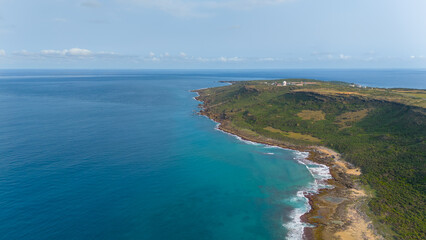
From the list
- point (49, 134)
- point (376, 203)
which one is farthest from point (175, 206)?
point (49, 134)

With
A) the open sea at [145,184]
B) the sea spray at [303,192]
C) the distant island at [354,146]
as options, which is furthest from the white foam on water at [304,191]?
the distant island at [354,146]

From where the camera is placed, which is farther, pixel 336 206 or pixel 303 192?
pixel 303 192

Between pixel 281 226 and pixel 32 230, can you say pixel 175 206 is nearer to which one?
pixel 281 226

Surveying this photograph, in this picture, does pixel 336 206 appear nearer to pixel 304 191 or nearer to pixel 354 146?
pixel 304 191

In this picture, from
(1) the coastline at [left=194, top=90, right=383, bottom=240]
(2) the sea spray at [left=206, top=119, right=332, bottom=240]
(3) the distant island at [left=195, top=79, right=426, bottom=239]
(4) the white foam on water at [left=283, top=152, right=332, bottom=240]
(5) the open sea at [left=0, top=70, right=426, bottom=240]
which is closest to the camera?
(5) the open sea at [left=0, top=70, right=426, bottom=240]

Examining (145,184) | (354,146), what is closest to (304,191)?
(354,146)

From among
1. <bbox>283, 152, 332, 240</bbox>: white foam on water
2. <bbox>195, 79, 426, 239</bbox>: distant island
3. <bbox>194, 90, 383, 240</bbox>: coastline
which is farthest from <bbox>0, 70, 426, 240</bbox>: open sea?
<bbox>195, 79, 426, 239</bbox>: distant island

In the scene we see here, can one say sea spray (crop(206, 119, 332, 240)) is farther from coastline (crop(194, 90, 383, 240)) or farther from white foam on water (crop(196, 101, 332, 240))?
coastline (crop(194, 90, 383, 240))
